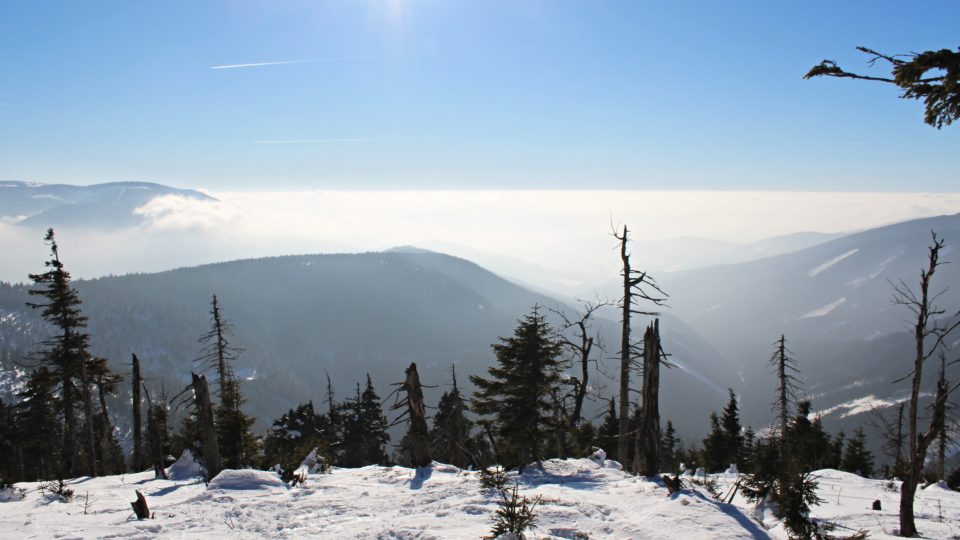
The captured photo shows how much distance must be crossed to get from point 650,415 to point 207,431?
14691 mm

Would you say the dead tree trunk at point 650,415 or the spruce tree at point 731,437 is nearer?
the dead tree trunk at point 650,415

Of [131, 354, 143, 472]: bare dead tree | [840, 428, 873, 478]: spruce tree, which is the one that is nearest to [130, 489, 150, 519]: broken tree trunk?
[131, 354, 143, 472]: bare dead tree

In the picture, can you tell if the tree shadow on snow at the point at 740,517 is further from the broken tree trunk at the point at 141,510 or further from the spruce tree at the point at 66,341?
the spruce tree at the point at 66,341

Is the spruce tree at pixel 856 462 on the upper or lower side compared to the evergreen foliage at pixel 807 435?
lower

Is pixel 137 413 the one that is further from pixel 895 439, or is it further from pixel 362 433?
pixel 895 439

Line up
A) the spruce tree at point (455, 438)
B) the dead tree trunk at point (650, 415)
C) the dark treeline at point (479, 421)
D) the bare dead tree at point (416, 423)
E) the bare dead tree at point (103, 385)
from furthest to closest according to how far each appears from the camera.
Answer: the bare dead tree at point (103, 385)
the spruce tree at point (455, 438)
the bare dead tree at point (416, 423)
the dead tree trunk at point (650, 415)
the dark treeline at point (479, 421)

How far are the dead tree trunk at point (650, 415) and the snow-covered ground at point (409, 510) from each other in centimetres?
84

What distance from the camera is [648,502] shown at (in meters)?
9.89

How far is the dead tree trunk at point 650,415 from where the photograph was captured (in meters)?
13.3

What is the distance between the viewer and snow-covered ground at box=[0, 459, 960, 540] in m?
8.50

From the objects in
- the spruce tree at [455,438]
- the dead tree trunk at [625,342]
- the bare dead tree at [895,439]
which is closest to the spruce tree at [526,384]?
the spruce tree at [455,438]

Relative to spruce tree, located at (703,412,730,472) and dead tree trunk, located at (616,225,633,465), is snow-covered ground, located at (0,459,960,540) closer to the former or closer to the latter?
dead tree trunk, located at (616,225,633,465)

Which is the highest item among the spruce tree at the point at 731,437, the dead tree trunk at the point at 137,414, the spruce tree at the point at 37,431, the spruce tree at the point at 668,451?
the dead tree trunk at the point at 137,414

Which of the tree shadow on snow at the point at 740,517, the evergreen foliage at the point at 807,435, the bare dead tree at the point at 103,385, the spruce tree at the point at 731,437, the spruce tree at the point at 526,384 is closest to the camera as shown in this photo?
the tree shadow on snow at the point at 740,517
